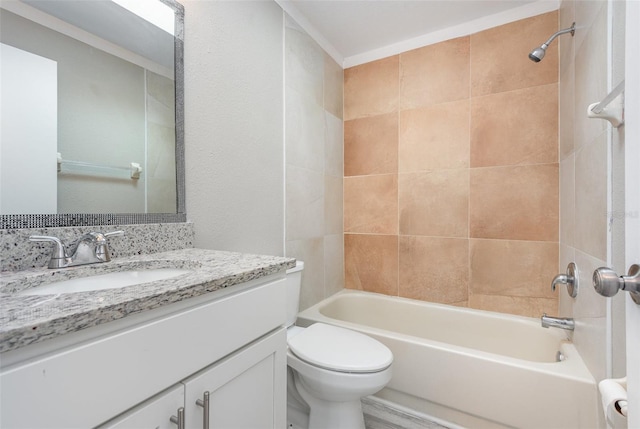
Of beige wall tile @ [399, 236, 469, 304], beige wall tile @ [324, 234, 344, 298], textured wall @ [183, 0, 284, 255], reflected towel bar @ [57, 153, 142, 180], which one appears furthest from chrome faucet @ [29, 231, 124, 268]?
beige wall tile @ [399, 236, 469, 304]

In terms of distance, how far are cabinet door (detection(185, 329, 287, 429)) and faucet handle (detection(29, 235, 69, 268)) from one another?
517 mm

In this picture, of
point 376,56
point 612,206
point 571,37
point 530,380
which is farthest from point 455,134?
point 530,380

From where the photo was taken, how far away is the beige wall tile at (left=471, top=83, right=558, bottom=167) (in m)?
1.70

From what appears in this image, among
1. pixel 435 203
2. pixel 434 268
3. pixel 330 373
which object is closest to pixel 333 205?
pixel 435 203

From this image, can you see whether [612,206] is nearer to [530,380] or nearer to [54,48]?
[530,380]

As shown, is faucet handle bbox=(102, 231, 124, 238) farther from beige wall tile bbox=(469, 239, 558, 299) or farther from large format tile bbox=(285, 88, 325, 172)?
beige wall tile bbox=(469, 239, 558, 299)

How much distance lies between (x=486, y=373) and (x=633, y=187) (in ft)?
3.84

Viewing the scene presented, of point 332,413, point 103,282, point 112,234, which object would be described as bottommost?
point 332,413

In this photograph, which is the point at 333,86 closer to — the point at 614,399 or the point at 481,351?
the point at 481,351

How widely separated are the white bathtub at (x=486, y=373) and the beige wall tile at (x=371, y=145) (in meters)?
1.10

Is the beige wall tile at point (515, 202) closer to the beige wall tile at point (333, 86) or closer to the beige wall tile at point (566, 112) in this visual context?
the beige wall tile at point (566, 112)

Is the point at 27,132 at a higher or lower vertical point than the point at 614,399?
higher

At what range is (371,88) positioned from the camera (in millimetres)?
2270

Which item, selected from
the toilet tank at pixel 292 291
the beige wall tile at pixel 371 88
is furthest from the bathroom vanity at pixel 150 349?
the beige wall tile at pixel 371 88
